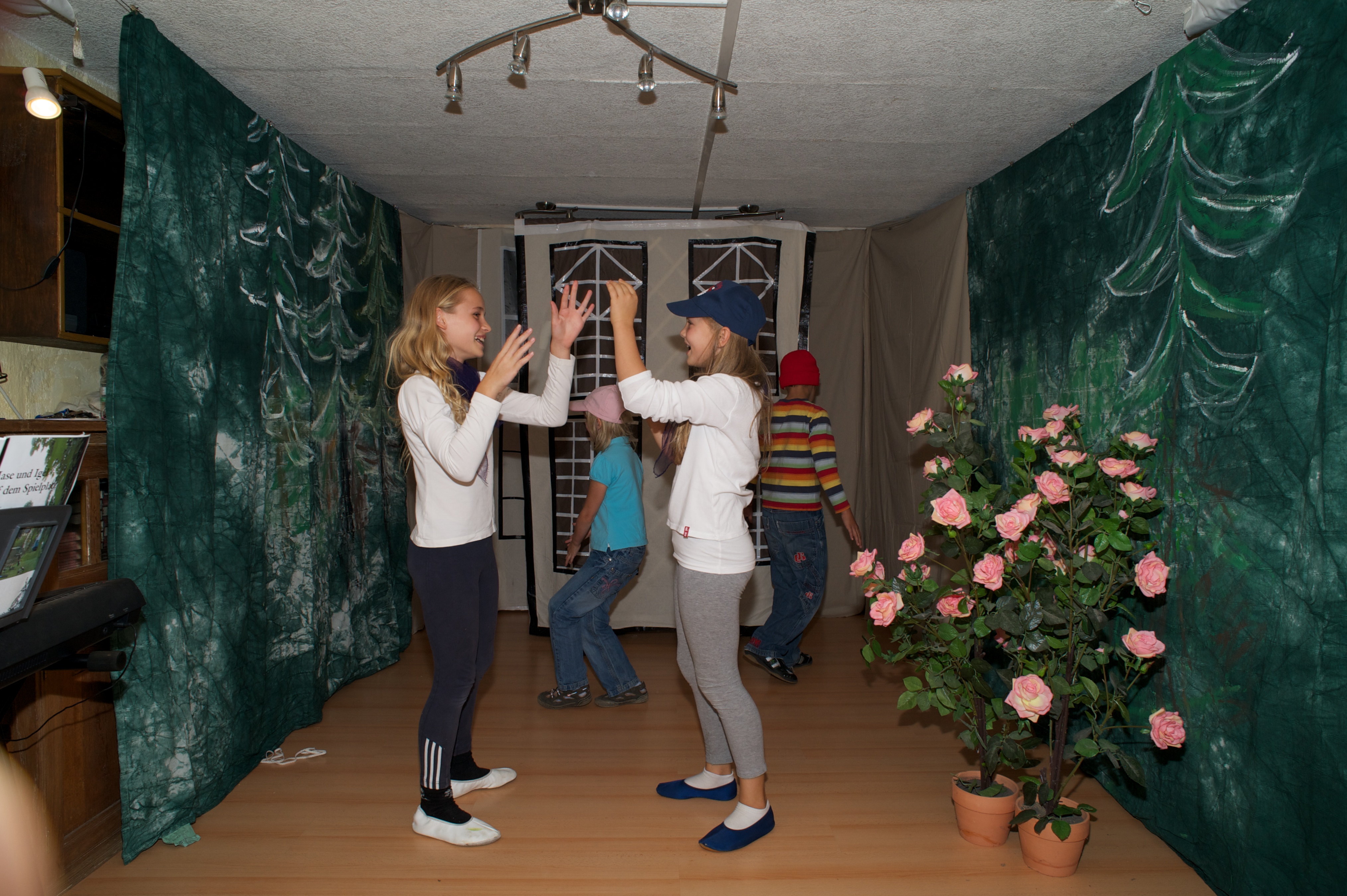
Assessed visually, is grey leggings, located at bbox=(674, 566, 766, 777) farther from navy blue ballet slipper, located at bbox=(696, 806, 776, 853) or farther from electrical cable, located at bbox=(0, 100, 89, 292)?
electrical cable, located at bbox=(0, 100, 89, 292)

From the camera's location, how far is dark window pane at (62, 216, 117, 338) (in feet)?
7.61

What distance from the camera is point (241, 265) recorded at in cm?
265

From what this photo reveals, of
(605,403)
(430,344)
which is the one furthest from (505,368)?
(605,403)

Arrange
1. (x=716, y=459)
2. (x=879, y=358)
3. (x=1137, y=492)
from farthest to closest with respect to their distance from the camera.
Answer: (x=879, y=358)
(x=716, y=459)
(x=1137, y=492)

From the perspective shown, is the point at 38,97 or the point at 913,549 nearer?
the point at 38,97

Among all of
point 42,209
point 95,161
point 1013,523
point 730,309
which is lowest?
point 1013,523

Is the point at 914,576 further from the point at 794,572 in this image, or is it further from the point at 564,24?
the point at 564,24

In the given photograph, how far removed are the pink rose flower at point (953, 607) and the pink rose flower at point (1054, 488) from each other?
0.38 m

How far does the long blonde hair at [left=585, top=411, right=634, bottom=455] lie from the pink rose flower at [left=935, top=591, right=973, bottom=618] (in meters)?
1.52

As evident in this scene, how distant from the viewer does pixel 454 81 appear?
2377 millimetres

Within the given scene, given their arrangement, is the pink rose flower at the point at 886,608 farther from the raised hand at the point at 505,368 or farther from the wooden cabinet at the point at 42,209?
the wooden cabinet at the point at 42,209

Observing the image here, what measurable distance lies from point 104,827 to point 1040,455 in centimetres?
332

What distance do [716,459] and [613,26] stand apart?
4.17ft

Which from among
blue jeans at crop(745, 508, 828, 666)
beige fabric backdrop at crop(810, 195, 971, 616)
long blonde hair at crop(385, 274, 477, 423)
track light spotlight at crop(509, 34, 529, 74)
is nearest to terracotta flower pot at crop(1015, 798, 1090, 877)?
blue jeans at crop(745, 508, 828, 666)
